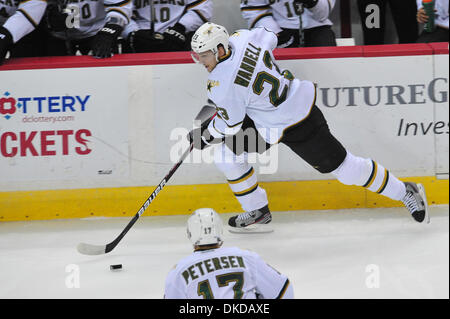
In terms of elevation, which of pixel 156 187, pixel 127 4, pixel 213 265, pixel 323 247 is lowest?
pixel 323 247

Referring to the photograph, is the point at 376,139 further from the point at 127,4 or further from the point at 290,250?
the point at 127,4

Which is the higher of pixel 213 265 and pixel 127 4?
pixel 127 4

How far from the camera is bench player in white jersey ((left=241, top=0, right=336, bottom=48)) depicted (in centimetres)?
429

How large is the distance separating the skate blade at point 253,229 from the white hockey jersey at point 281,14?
1093mm

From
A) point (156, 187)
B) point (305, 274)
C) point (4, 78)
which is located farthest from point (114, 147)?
point (305, 274)

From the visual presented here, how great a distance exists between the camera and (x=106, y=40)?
401cm

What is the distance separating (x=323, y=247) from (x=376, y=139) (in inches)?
28.1

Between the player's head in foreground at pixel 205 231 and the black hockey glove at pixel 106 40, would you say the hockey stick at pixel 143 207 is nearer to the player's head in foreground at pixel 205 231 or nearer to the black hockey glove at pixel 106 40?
the black hockey glove at pixel 106 40

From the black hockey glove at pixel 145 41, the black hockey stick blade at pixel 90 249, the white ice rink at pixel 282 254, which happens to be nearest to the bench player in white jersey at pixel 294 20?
the black hockey glove at pixel 145 41

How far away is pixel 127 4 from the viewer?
4.19m

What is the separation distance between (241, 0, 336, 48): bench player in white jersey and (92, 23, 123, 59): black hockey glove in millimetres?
746

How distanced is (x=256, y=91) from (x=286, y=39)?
95cm

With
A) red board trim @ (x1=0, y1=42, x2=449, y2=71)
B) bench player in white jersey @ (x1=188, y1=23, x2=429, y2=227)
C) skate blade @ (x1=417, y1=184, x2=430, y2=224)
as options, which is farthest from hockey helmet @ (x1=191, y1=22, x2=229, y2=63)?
skate blade @ (x1=417, y1=184, x2=430, y2=224)
